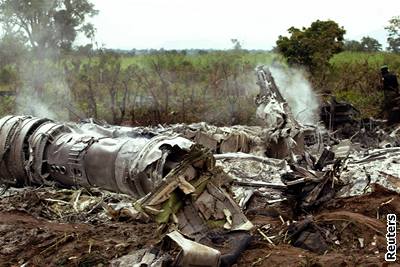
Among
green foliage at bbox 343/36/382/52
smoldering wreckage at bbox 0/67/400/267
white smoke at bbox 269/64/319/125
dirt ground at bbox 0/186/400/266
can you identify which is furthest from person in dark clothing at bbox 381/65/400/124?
green foliage at bbox 343/36/382/52

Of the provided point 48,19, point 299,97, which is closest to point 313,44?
point 299,97

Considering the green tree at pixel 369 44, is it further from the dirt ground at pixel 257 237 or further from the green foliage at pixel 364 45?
the dirt ground at pixel 257 237

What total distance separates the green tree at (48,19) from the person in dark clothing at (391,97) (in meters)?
13.1

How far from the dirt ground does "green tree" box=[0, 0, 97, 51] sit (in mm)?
16696

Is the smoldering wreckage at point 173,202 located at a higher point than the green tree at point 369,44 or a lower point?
lower

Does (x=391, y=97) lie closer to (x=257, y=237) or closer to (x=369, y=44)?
(x=257, y=237)

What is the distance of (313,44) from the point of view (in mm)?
18500

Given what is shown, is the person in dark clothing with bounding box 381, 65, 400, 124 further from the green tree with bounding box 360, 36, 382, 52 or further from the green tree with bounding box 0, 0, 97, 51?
the green tree with bounding box 360, 36, 382, 52

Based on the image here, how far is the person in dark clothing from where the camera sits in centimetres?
1219

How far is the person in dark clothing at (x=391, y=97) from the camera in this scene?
1219 cm

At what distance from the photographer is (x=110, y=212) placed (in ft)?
17.5

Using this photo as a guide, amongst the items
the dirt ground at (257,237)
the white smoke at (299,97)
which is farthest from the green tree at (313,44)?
the dirt ground at (257,237)

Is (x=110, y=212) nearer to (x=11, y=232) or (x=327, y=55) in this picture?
(x=11, y=232)

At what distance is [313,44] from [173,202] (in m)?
14.6
